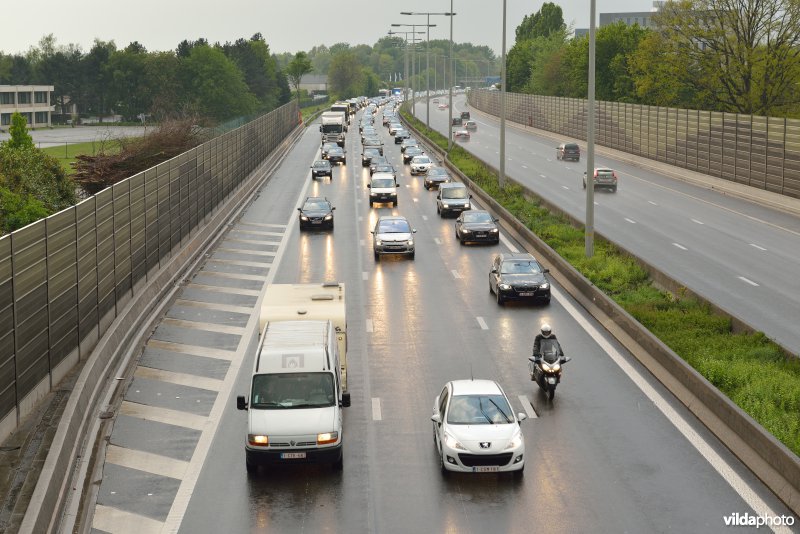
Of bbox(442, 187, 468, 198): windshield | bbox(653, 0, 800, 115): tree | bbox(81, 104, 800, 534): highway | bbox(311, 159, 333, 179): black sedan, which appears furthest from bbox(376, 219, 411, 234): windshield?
bbox(653, 0, 800, 115): tree

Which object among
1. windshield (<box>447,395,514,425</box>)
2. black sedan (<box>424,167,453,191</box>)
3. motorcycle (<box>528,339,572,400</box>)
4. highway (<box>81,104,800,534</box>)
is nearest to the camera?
highway (<box>81,104,800,534</box>)

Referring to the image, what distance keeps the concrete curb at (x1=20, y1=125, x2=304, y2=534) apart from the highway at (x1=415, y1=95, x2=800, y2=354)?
599 inches

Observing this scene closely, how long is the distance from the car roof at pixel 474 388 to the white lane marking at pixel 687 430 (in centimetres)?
363

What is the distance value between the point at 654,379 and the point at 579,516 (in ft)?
27.6

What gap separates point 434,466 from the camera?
18.4 meters

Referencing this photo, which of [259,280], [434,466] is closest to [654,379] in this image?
[434,466]

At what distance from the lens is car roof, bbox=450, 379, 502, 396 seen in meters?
18.6

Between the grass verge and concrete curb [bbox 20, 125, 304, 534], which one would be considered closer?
concrete curb [bbox 20, 125, 304, 534]

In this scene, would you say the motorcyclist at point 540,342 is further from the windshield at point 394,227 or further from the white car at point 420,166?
the white car at point 420,166

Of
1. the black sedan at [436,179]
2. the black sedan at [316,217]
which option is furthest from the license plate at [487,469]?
the black sedan at [436,179]

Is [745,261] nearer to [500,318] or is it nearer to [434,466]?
[500,318]

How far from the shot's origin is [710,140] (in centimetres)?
7338

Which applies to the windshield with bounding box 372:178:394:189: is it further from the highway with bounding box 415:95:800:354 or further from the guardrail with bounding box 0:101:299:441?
the guardrail with bounding box 0:101:299:441

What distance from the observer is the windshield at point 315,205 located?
49.6 meters
